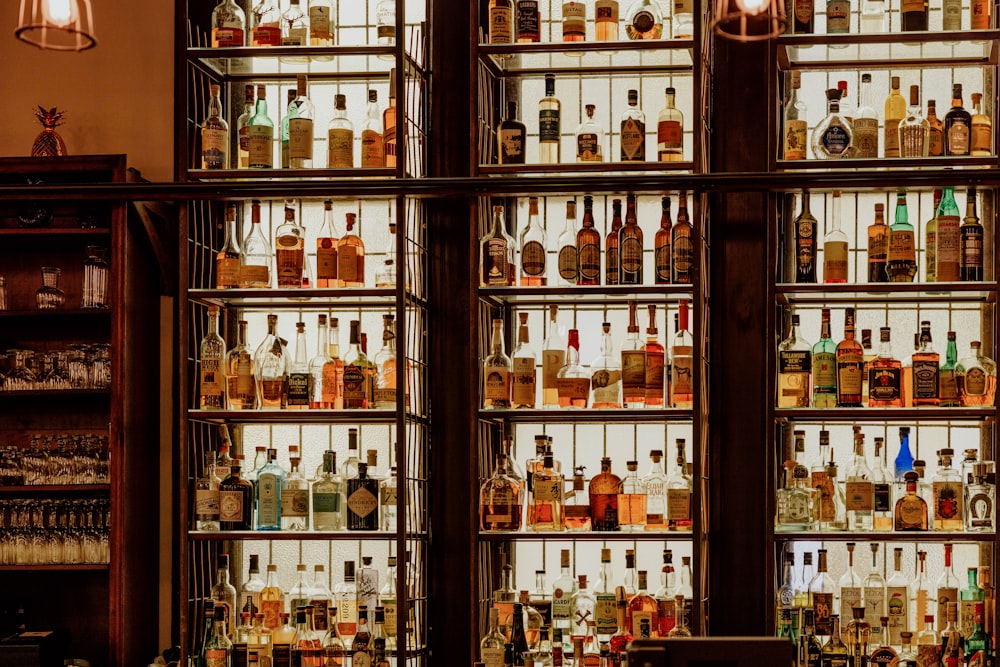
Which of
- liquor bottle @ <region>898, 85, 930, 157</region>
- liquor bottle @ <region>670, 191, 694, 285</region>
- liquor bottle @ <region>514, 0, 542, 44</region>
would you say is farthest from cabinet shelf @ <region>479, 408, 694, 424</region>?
liquor bottle @ <region>514, 0, 542, 44</region>

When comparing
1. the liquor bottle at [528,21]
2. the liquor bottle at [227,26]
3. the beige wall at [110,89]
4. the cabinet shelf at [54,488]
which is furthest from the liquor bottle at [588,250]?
the cabinet shelf at [54,488]

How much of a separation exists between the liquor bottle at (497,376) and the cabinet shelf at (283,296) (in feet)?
1.05

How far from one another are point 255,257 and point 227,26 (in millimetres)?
758

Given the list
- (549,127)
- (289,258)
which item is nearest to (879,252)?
(549,127)

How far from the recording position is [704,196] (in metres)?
3.95

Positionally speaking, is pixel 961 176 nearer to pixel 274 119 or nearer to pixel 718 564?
pixel 718 564

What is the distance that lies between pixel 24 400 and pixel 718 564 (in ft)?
8.23

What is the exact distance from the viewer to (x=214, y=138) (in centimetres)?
400

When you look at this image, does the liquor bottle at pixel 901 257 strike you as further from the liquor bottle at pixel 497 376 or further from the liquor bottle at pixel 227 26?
the liquor bottle at pixel 227 26

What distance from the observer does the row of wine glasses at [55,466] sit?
4.27m

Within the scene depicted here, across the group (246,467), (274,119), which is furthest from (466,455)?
(274,119)

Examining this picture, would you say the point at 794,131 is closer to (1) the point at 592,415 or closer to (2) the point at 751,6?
(1) the point at 592,415

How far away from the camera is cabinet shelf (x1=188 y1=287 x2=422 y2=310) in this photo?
3811 millimetres

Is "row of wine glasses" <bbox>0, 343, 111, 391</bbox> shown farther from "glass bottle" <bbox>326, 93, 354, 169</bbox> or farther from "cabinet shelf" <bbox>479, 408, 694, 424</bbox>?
"cabinet shelf" <bbox>479, 408, 694, 424</bbox>
